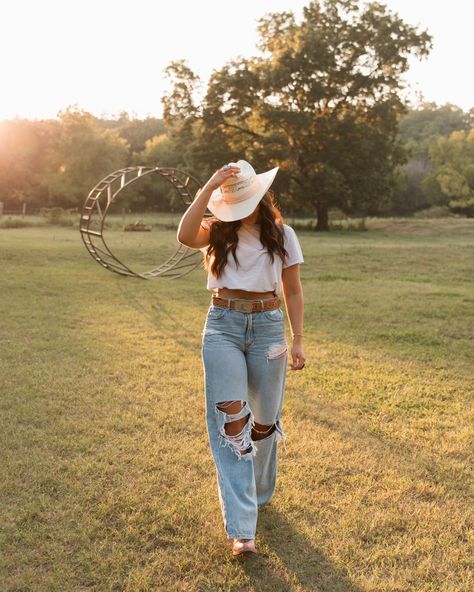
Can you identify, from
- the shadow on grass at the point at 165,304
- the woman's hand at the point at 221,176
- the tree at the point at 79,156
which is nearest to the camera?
the woman's hand at the point at 221,176

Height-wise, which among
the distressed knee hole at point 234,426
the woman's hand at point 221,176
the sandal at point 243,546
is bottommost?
the sandal at point 243,546

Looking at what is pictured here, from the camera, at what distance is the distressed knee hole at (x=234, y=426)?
2967mm

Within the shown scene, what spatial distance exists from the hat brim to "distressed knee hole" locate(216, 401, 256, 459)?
92 cm

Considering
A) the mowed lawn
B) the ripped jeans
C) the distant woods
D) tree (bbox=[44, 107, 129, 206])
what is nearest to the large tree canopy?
the distant woods

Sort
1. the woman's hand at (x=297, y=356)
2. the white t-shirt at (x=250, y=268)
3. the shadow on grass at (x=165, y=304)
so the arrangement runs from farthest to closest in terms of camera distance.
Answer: the shadow on grass at (x=165, y=304)
the woman's hand at (x=297, y=356)
the white t-shirt at (x=250, y=268)

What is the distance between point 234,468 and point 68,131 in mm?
→ 48037

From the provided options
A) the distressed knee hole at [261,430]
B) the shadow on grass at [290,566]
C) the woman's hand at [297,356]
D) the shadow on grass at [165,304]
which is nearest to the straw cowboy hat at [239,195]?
the woman's hand at [297,356]

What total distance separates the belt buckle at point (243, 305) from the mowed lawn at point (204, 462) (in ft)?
3.98

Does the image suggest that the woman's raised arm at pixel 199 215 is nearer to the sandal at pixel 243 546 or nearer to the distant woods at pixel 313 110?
the sandal at pixel 243 546

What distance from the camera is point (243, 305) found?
9.78 ft

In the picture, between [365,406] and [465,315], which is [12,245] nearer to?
[465,315]

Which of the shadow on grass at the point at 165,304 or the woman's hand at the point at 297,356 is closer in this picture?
the woman's hand at the point at 297,356

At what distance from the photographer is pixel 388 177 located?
3394 centimetres

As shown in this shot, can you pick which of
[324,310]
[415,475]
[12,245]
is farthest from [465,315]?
[12,245]
